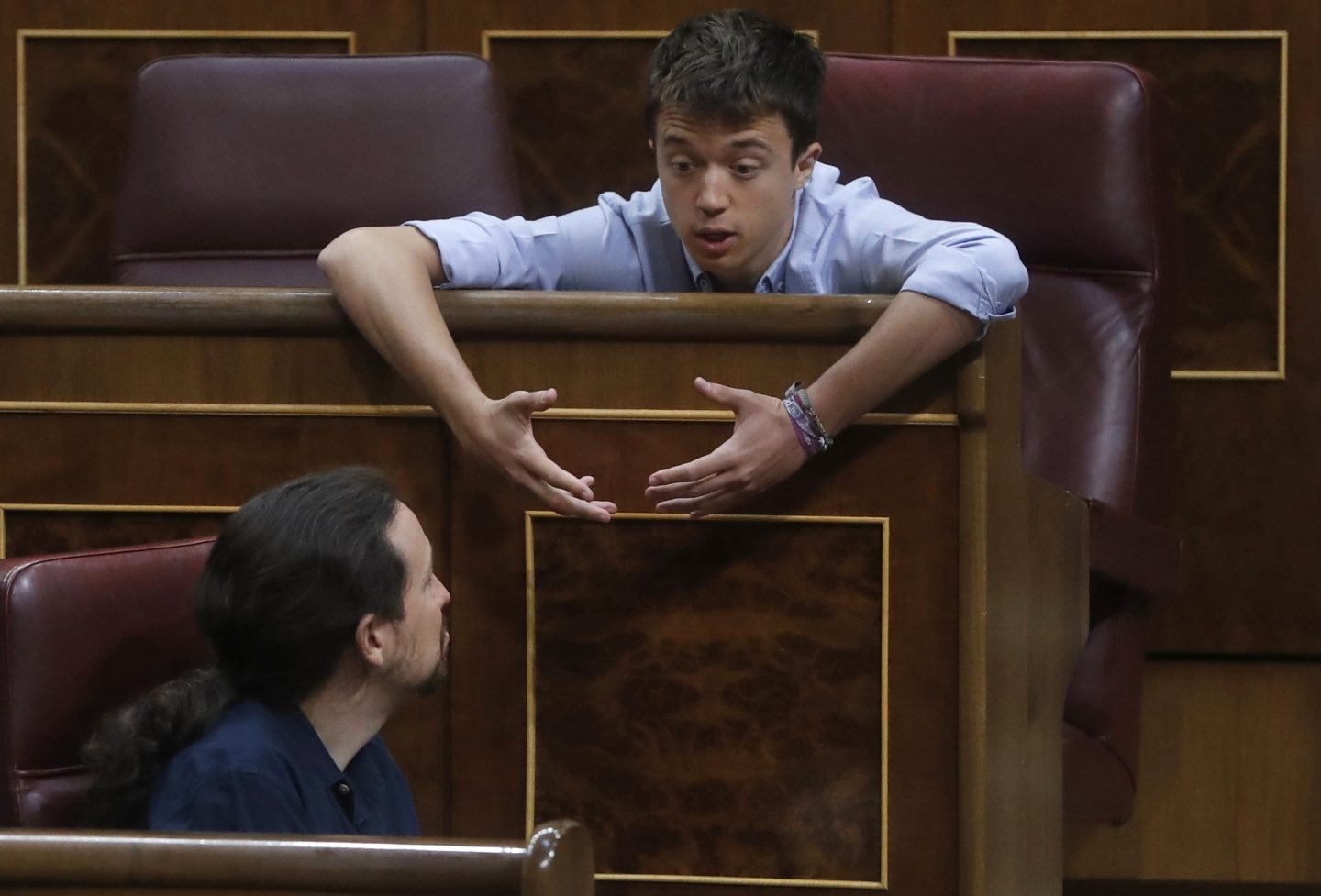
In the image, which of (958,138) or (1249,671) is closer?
(958,138)

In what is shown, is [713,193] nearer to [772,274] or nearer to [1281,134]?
[772,274]

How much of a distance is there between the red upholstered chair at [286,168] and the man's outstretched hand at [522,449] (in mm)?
713

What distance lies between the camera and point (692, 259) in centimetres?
169

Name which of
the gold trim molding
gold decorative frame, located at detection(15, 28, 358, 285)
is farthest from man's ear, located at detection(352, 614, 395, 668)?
gold decorative frame, located at detection(15, 28, 358, 285)

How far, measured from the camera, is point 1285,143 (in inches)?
95.0

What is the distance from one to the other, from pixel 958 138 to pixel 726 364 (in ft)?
2.16

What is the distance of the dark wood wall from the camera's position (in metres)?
2.43

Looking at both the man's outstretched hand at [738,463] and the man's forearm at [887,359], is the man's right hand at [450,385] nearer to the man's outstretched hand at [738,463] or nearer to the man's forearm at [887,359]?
the man's outstretched hand at [738,463]

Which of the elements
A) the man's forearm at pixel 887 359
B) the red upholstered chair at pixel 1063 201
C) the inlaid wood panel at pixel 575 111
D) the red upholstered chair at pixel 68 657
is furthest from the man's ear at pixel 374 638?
the inlaid wood panel at pixel 575 111

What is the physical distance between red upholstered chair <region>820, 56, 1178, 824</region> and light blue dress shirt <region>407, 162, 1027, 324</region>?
231 millimetres

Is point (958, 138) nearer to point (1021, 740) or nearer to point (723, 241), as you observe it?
point (723, 241)

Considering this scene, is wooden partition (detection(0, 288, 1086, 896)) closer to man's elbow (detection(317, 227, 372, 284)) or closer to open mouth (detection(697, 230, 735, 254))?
man's elbow (detection(317, 227, 372, 284))

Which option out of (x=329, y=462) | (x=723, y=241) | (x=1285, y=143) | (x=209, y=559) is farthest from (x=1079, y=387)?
(x=209, y=559)

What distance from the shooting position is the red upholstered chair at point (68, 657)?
1.18 meters
